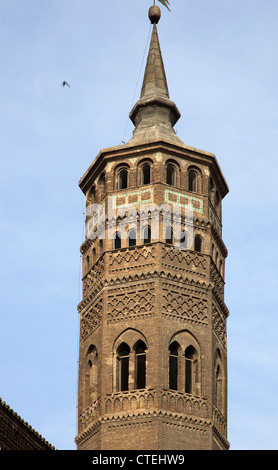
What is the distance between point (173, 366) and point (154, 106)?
32.9 feet

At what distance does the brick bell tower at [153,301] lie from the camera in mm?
38625

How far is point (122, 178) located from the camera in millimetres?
42438

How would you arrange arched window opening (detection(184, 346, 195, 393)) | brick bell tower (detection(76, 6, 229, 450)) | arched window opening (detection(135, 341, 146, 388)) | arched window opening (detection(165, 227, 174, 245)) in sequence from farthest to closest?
arched window opening (detection(165, 227, 174, 245)), arched window opening (detection(184, 346, 195, 393)), arched window opening (detection(135, 341, 146, 388)), brick bell tower (detection(76, 6, 229, 450))

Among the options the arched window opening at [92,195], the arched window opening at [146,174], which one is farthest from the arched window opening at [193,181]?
the arched window opening at [92,195]

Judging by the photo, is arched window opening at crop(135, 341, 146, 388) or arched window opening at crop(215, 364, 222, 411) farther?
arched window opening at crop(215, 364, 222, 411)

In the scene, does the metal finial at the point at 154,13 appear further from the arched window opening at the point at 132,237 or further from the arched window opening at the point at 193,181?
the arched window opening at the point at 132,237

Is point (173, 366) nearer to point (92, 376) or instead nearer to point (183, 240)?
point (92, 376)

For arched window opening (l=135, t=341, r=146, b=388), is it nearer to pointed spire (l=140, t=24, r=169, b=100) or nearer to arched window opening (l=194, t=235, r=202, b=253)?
arched window opening (l=194, t=235, r=202, b=253)

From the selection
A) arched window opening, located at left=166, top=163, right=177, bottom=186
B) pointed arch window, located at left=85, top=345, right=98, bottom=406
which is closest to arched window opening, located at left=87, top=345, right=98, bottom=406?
pointed arch window, located at left=85, top=345, right=98, bottom=406

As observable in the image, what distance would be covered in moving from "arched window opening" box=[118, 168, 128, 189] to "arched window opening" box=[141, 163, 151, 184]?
0.60 metres

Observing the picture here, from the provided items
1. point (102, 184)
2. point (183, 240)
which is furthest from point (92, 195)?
point (183, 240)

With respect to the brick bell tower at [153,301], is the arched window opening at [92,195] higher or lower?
higher

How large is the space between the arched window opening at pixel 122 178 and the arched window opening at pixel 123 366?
5492mm

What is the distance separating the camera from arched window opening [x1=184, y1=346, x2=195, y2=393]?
1556 inches
